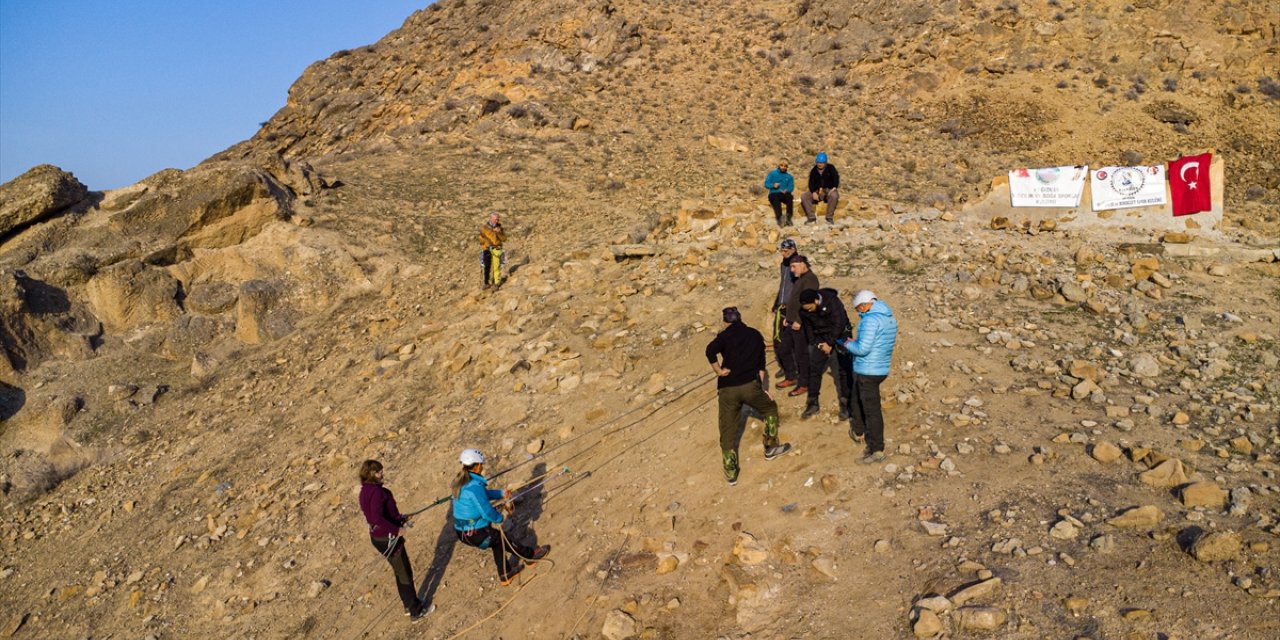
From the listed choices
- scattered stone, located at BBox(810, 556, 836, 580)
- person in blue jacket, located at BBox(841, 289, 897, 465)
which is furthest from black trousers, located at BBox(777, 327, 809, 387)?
scattered stone, located at BBox(810, 556, 836, 580)

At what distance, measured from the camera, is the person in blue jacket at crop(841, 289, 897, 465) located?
243 inches

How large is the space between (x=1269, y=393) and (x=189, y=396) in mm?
14085

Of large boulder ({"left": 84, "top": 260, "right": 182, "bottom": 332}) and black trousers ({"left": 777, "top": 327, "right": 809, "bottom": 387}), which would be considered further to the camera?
large boulder ({"left": 84, "top": 260, "right": 182, "bottom": 332})

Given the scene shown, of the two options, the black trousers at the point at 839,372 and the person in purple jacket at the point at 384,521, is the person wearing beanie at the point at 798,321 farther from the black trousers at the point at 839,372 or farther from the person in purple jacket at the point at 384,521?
the person in purple jacket at the point at 384,521

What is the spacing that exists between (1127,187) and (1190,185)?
2.79 ft

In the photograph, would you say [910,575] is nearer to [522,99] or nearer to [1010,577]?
[1010,577]

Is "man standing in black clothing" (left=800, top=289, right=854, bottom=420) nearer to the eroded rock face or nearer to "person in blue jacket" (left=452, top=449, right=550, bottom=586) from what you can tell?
"person in blue jacket" (left=452, top=449, right=550, bottom=586)

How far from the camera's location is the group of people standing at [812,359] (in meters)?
6.23

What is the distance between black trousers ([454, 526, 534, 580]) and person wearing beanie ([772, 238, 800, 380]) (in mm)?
3270

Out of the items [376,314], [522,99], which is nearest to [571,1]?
[522,99]

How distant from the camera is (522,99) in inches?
1037

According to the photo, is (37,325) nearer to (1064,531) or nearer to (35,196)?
(35,196)

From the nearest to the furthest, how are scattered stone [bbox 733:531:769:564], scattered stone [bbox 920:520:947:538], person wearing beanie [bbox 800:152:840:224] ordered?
scattered stone [bbox 920:520:947:538], scattered stone [bbox 733:531:769:564], person wearing beanie [bbox 800:152:840:224]

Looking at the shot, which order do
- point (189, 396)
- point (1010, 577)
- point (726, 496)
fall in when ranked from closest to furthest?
1. point (1010, 577)
2. point (726, 496)
3. point (189, 396)
